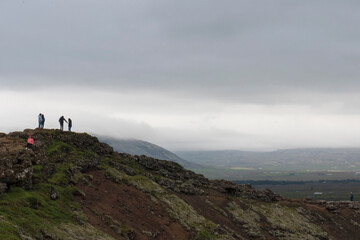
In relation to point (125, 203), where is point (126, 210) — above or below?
below

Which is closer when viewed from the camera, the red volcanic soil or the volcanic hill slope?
the volcanic hill slope

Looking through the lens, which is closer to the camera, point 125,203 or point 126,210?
point 126,210

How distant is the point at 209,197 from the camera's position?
7494 cm

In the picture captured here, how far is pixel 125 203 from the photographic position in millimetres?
56312

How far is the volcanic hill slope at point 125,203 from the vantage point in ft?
130

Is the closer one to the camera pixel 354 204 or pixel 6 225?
pixel 6 225

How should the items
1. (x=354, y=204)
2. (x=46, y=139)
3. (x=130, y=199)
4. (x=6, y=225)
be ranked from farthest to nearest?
(x=354, y=204) → (x=46, y=139) → (x=130, y=199) → (x=6, y=225)

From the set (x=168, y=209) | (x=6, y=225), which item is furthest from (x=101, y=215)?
(x=6, y=225)

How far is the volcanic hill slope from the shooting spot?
3950 centimetres

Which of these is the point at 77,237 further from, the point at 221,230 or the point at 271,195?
the point at 271,195

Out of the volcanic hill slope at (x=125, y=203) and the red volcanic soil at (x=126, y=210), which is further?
the red volcanic soil at (x=126, y=210)

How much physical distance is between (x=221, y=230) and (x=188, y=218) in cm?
599

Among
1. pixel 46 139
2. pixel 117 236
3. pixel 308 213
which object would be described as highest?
pixel 46 139

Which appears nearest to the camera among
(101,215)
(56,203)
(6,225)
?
(6,225)
